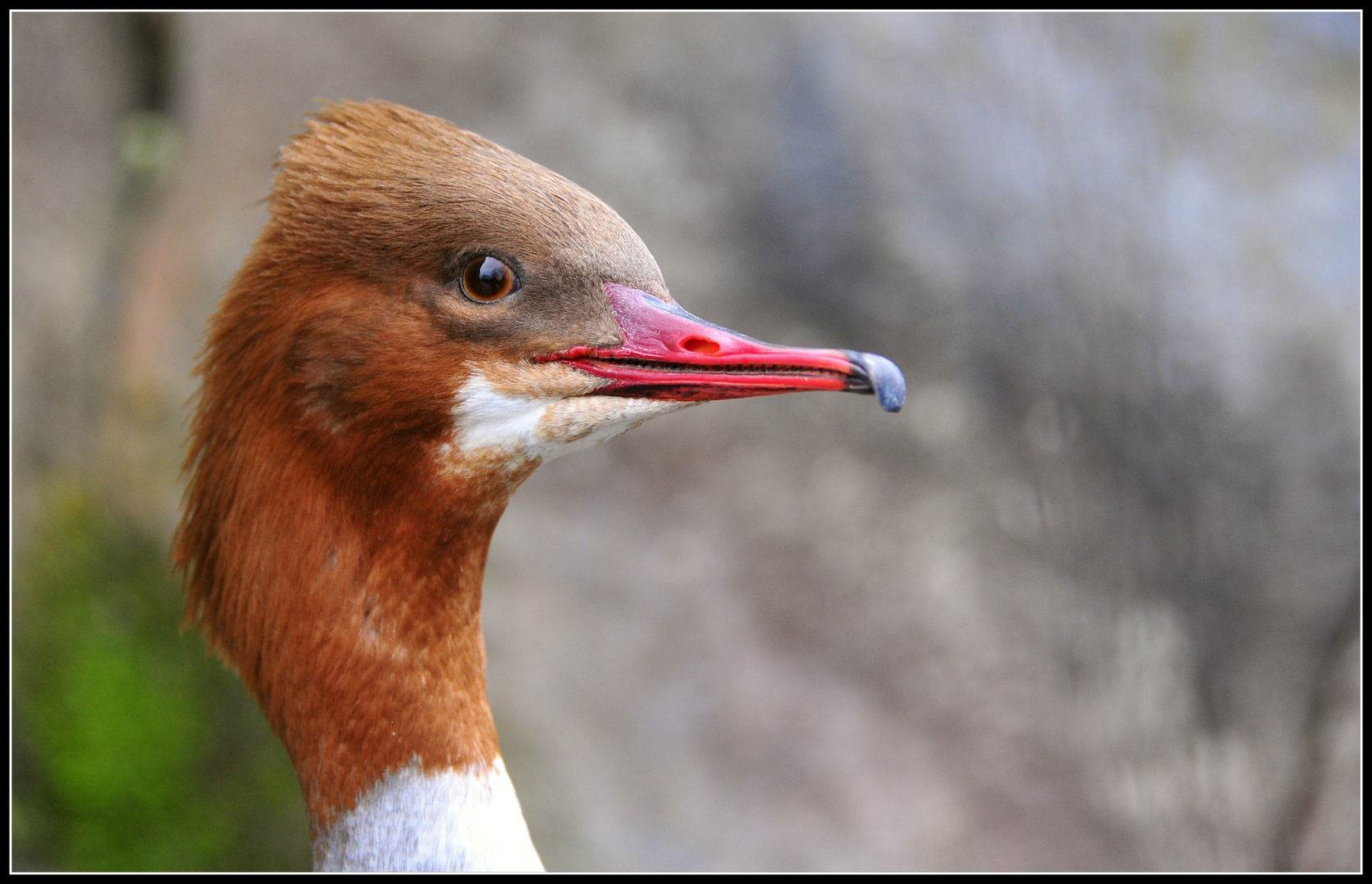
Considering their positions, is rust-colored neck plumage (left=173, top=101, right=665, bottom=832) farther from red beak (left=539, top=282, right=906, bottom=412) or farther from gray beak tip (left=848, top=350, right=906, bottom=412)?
gray beak tip (left=848, top=350, right=906, bottom=412)

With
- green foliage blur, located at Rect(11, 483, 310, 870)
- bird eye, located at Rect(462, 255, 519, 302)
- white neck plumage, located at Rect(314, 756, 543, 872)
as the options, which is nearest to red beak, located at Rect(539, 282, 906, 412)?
bird eye, located at Rect(462, 255, 519, 302)

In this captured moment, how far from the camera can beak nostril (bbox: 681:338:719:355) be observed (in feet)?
5.66

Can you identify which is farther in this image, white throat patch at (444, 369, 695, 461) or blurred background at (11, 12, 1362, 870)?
blurred background at (11, 12, 1362, 870)

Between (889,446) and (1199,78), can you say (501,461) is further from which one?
(1199,78)

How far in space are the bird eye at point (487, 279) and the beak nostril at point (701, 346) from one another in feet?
1.07

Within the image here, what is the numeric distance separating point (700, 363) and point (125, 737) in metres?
3.82

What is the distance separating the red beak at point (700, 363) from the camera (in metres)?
1.63

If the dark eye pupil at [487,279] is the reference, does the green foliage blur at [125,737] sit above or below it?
below

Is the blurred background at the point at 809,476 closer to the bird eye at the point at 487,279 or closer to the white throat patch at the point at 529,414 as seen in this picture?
the white throat patch at the point at 529,414

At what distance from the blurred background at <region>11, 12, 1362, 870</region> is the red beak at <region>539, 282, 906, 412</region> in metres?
2.39

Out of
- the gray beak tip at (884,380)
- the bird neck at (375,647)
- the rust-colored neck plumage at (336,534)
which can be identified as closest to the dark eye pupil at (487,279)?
the rust-colored neck plumage at (336,534)

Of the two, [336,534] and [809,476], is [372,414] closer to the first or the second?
[336,534]

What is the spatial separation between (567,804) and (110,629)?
223 centimetres

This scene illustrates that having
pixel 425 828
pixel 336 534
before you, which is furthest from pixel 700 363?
pixel 425 828
